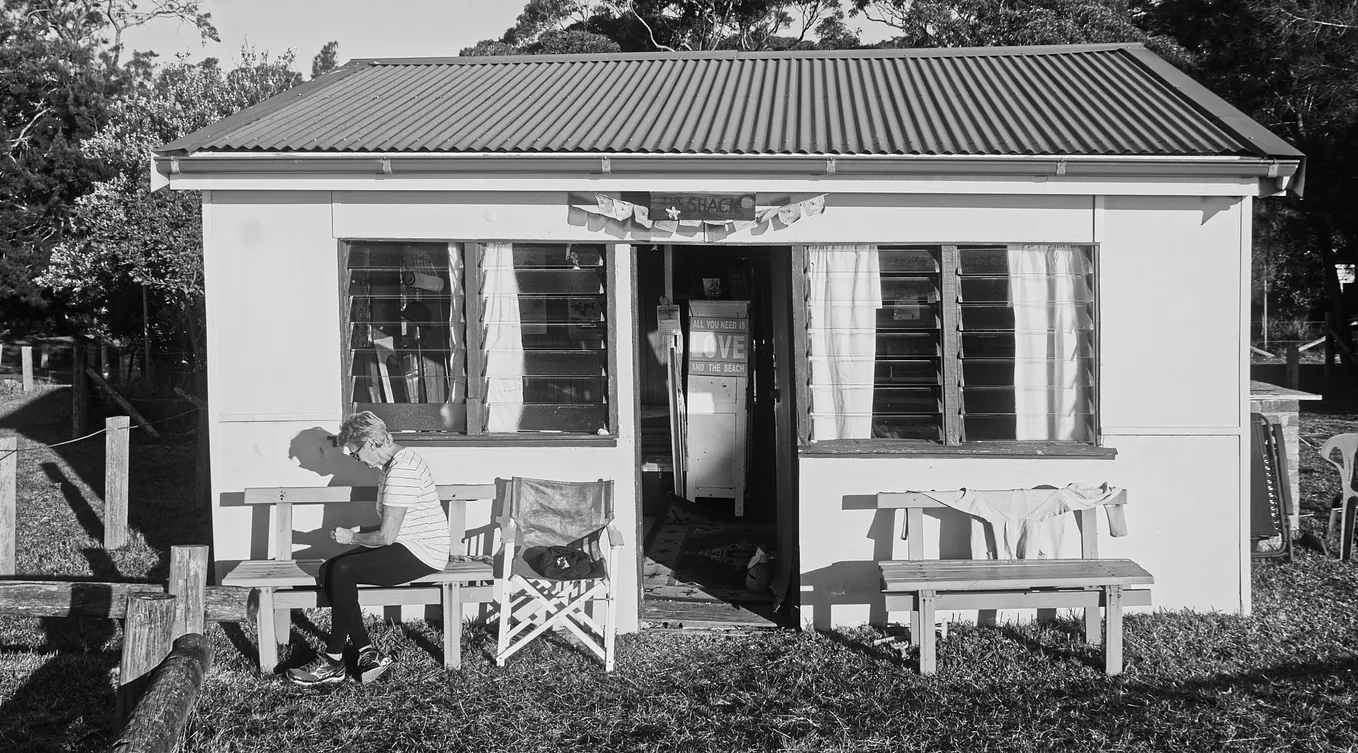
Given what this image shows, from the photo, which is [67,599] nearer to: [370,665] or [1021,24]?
[370,665]

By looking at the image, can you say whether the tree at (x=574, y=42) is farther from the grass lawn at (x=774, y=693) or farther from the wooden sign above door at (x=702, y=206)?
the grass lawn at (x=774, y=693)

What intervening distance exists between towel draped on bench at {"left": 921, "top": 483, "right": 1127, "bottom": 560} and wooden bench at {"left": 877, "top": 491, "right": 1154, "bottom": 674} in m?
0.24

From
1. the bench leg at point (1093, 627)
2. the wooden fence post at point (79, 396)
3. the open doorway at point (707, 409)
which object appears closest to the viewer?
the bench leg at point (1093, 627)

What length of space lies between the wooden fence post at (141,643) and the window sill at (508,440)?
2053 mm

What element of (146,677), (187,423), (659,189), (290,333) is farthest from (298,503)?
(187,423)

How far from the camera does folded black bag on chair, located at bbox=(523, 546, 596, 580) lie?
18.7 ft

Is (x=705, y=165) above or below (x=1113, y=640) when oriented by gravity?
above

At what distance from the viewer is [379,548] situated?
5.61 meters

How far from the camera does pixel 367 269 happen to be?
6469 mm

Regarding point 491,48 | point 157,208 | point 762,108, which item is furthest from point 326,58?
point 762,108

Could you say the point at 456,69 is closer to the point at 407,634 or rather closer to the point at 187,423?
the point at 407,634

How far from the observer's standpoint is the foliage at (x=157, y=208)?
49.2 ft

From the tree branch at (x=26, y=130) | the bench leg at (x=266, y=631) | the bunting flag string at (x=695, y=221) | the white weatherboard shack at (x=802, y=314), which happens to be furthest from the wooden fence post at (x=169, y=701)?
the tree branch at (x=26, y=130)

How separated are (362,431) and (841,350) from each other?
9.34 ft
